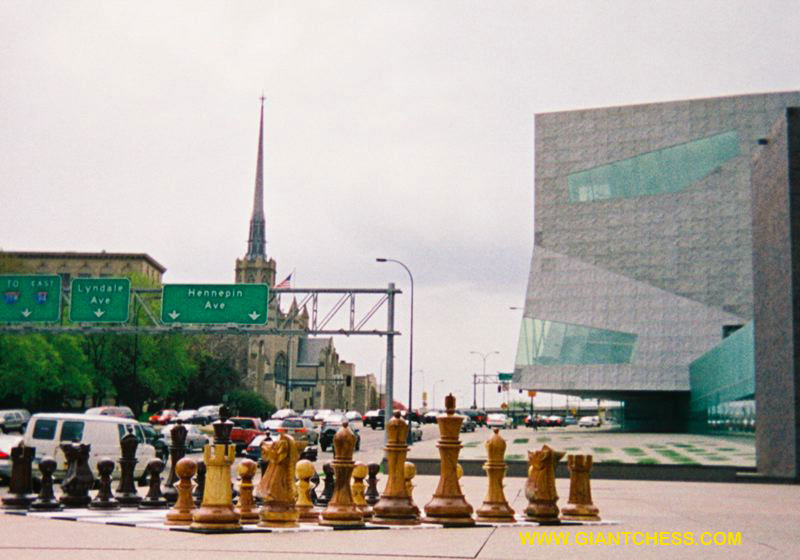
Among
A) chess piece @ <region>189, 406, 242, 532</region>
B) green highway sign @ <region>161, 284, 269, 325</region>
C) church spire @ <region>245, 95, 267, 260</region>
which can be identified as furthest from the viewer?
church spire @ <region>245, 95, 267, 260</region>

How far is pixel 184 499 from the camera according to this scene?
10.5m

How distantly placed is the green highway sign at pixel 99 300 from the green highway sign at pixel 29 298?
0.70 m

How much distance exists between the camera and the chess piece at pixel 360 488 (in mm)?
11381

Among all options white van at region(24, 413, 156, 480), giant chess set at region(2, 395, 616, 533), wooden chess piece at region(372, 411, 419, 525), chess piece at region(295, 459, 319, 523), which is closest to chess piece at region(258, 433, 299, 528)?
giant chess set at region(2, 395, 616, 533)

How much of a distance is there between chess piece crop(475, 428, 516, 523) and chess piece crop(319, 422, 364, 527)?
55.1 inches

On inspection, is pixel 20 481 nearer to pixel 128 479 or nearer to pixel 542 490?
pixel 128 479

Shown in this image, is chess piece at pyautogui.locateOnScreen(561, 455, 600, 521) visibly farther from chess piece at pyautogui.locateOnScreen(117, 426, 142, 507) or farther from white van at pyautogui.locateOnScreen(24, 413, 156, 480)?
white van at pyautogui.locateOnScreen(24, 413, 156, 480)

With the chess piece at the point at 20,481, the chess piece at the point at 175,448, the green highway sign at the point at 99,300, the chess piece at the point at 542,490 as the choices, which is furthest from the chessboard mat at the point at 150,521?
the green highway sign at the point at 99,300

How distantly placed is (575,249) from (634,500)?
4963 centimetres

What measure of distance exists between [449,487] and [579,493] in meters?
1.79

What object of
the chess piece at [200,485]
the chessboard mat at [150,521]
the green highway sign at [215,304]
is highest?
the green highway sign at [215,304]

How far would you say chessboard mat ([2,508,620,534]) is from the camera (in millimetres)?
10000

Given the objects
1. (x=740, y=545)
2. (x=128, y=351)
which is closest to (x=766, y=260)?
(x=740, y=545)

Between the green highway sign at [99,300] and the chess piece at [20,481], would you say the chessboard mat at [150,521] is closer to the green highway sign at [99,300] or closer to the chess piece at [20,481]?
the chess piece at [20,481]
